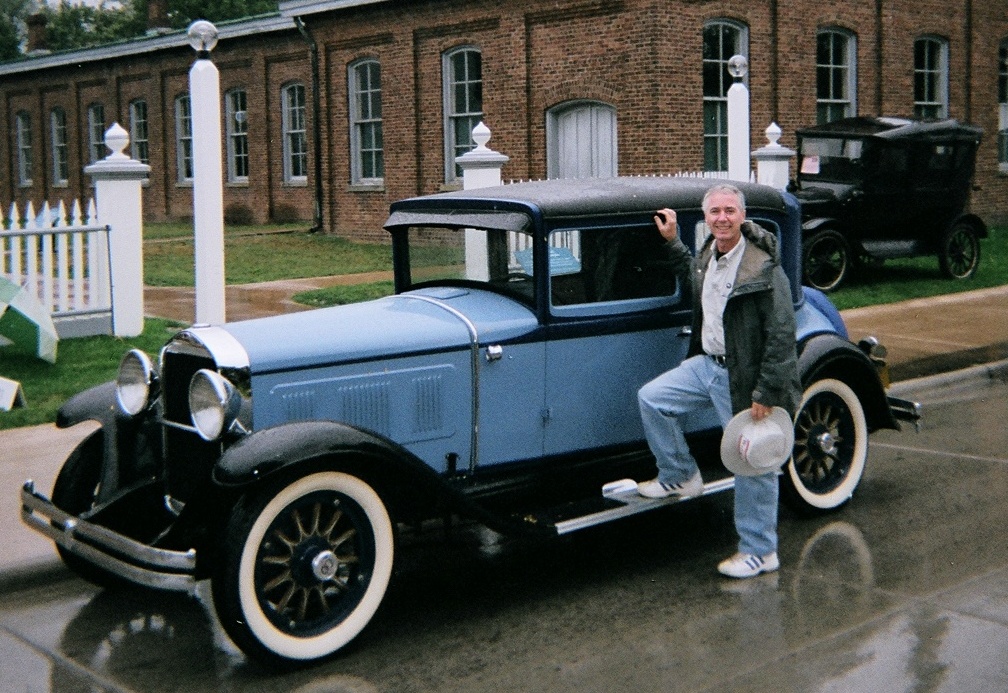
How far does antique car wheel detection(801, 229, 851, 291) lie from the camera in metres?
14.7

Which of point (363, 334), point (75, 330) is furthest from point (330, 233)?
point (363, 334)

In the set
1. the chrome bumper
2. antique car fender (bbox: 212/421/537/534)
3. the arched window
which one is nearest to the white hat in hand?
antique car fender (bbox: 212/421/537/534)

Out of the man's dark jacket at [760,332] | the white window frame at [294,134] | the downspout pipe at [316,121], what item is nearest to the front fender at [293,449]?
the man's dark jacket at [760,332]

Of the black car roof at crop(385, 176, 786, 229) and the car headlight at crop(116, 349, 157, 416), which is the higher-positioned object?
the black car roof at crop(385, 176, 786, 229)

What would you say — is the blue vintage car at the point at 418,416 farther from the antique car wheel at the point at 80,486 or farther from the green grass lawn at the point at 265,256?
the green grass lawn at the point at 265,256

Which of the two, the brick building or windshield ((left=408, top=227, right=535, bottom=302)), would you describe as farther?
the brick building

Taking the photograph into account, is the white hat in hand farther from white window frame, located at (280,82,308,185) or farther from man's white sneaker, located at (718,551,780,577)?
white window frame, located at (280,82,308,185)

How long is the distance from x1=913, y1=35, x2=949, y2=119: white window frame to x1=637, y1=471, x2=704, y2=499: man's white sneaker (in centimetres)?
1924

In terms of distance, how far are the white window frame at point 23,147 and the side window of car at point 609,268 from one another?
33.2 metres

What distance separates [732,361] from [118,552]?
2.61m

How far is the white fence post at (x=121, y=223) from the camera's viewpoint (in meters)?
11.2

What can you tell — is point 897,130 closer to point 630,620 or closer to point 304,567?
point 630,620

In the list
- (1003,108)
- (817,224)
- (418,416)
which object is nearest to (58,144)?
(1003,108)

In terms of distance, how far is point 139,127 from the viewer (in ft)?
103
